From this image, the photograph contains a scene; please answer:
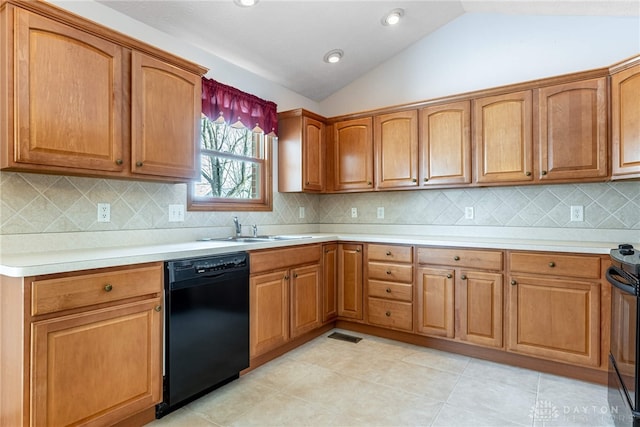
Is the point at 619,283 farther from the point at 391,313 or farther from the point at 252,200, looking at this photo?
the point at 252,200

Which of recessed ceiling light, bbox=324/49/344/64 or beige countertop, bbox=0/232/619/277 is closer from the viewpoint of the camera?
beige countertop, bbox=0/232/619/277

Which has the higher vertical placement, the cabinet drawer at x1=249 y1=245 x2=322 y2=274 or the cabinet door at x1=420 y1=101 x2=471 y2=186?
the cabinet door at x1=420 y1=101 x2=471 y2=186

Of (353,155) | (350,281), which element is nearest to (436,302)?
(350,281)

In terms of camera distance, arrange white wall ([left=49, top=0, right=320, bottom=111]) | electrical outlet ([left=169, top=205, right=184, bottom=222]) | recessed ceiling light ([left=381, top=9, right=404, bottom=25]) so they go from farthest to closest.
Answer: recessed ceiling light ([left=381, top=9, right=404, bottom=25]) < electrical outlet ([left=169, top=205, right=184, bottom=222]) < white wall ([left=49, top=0, right=320, bottom=111])

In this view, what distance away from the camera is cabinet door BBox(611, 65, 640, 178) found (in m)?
2.33

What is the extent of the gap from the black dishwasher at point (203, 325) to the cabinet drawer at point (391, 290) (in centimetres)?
128

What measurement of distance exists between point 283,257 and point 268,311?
42 centimetres

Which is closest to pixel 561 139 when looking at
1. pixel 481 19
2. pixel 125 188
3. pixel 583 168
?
pixel 583 168

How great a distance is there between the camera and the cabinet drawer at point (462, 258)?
8.81ft

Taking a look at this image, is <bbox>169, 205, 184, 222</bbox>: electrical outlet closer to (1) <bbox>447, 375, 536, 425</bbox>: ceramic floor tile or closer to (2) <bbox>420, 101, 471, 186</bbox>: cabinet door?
(2) <bbox>420, 101, 471, 186</bbox>: cabinet door

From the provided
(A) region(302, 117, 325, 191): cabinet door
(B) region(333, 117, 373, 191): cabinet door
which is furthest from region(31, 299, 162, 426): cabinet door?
(B) region(333, 117, 373, 191): cabinet door

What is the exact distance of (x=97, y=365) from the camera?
1666 millimetres

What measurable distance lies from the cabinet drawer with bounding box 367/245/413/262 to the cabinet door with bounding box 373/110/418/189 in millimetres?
622

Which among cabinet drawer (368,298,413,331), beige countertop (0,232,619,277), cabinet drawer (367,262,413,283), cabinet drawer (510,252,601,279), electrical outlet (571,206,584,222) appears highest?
Result: electrical outlet (571,206,584,222)
